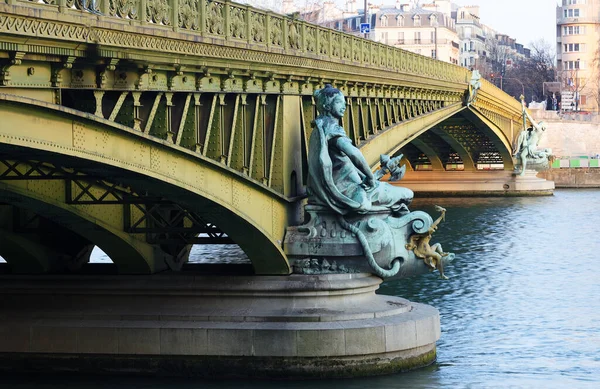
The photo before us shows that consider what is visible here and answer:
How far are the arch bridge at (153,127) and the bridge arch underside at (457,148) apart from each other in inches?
1442

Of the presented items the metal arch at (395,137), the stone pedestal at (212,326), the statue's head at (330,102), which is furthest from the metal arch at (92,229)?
the metal arch at (395,137)

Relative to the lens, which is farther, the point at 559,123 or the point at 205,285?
the point at 559,123

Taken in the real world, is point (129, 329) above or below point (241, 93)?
below

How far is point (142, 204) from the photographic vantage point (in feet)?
81.5

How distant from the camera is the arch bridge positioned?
1733cm

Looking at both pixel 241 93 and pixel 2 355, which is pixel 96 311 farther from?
pixel 241 93

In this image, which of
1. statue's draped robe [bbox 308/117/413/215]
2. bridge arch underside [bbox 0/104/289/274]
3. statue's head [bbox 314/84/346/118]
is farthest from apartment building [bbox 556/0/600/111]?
bridge arch underside [bbox 0/104/289/274]

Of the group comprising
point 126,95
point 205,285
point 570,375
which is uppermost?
point 126,95

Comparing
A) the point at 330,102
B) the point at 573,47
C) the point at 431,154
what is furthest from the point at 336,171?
the point at 573,47

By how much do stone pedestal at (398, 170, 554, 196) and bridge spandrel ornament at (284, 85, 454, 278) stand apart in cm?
4979

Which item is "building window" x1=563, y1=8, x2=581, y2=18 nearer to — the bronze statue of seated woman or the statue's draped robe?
the bronze statue of seated woman

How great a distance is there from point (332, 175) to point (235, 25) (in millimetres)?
3341

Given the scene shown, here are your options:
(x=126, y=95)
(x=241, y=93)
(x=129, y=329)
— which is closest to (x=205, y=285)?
(x=129, y=329)

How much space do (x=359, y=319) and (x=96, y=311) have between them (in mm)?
4439
